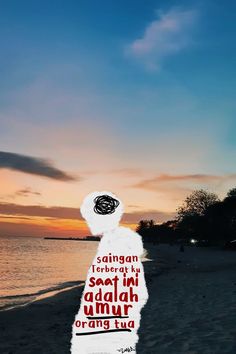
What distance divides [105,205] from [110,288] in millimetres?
931

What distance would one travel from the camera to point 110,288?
451 cm

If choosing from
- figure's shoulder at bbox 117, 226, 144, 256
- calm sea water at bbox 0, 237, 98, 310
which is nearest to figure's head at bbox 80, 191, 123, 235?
figure's shoulder at bbox 117, 226, 144, 256

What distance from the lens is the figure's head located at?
4.38 metres

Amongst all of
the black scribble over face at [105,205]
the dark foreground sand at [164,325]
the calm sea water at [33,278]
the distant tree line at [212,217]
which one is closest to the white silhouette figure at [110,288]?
the black scribble over face at [105,205]

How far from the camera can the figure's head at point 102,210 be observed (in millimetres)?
4379

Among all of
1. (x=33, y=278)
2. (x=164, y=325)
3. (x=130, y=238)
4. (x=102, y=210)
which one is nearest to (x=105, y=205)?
(x=102, y=210)

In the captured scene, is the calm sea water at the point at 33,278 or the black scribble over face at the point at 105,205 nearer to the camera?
the black scribble over face at the point at 105,205

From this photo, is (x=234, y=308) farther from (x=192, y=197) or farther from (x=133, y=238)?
(x=192, y=197)

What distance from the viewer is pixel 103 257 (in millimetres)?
4543

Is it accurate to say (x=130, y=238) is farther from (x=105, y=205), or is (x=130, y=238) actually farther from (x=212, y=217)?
(x=212, y=217)

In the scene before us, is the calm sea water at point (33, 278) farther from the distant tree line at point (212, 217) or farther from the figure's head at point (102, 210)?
the distant tree line at point (212, 217)

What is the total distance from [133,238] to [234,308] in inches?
338

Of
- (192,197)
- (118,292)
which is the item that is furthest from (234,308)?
(192,197)

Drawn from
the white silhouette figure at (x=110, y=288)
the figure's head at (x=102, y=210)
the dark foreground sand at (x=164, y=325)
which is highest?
the figure's head at (x=102, y=210)
